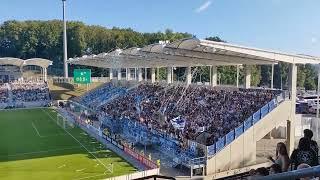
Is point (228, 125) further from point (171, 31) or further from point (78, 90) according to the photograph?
point (171, 31)

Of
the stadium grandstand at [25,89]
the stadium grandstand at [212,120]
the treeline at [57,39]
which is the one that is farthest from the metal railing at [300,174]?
the treeline at [57,39]

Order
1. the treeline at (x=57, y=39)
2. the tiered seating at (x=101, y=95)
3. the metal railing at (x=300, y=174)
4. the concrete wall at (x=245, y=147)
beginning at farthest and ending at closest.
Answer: the treeline at (x=57, y=39)
the tiered seating at (x=101, y=95)
the concrete wall at (x=245, y=147)
the metal railing at (x=300, y=174)

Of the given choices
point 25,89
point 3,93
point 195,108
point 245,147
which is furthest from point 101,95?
point 245,147

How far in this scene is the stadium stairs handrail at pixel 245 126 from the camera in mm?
21641

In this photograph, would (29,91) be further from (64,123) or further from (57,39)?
(57,39)

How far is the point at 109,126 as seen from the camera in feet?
116

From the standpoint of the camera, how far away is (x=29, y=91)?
219ft

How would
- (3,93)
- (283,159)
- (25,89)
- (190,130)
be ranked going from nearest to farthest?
(283,159)
(190,130)
(3,93)
(25,89)

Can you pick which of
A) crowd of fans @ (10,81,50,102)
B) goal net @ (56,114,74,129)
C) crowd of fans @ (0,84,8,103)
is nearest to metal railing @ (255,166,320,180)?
goal net @ (56,114,74,129)

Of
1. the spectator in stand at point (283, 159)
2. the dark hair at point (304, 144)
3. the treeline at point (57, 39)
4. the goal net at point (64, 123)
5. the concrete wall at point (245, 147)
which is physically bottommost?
the goal net at point (64, 123)

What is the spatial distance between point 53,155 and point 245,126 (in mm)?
12504

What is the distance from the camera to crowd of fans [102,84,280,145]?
80.7ft

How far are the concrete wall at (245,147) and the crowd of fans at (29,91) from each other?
1861 inches

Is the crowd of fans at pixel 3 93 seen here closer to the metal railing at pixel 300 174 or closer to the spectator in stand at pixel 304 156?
the spectator in stand at pixel 304 156
